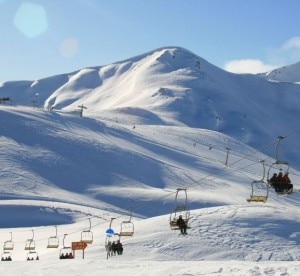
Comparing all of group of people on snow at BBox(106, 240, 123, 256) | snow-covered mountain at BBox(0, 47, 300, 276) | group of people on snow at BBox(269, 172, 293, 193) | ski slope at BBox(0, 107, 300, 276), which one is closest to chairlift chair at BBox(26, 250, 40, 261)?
ski slope at BBox(0, 107, 300, 276)

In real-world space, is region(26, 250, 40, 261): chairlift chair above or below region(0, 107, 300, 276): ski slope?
below

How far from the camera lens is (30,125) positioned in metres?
82.4

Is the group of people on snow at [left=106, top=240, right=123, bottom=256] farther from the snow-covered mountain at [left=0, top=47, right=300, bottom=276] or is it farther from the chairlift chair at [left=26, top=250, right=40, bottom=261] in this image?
the chairlift chair at [left=26, top=250, right=40, bottom=261]

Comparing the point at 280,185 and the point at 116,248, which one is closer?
the point at 280,185

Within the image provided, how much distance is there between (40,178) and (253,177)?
35.6 meters

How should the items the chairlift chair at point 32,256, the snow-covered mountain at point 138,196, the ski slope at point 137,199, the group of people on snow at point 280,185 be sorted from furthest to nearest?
the chairlift chair at point 32,256
the snow-covered mountain at point 138,196
the ski slope at point 137,199
the group of people on snow at point 280,185

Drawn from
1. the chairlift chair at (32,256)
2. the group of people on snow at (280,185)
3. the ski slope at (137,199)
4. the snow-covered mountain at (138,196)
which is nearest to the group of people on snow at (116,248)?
the ski slope at (137,199)

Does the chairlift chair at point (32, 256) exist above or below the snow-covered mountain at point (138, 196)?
below

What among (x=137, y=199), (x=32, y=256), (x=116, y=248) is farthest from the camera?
(x=137, y=199)

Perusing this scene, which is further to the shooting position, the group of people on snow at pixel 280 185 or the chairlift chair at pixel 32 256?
the chairlift chair at pixel 32 256

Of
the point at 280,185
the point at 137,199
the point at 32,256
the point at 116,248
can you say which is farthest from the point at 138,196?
the point at 280,185

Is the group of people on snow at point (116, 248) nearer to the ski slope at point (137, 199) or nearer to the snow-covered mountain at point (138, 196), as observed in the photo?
the ski slope at point (137, 199)

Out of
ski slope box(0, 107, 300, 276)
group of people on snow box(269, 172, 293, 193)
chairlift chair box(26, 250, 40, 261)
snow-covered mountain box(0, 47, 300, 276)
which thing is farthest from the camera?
chairlift chair box(26, 250, 40, 261)

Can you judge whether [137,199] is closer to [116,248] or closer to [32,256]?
[32,256]
